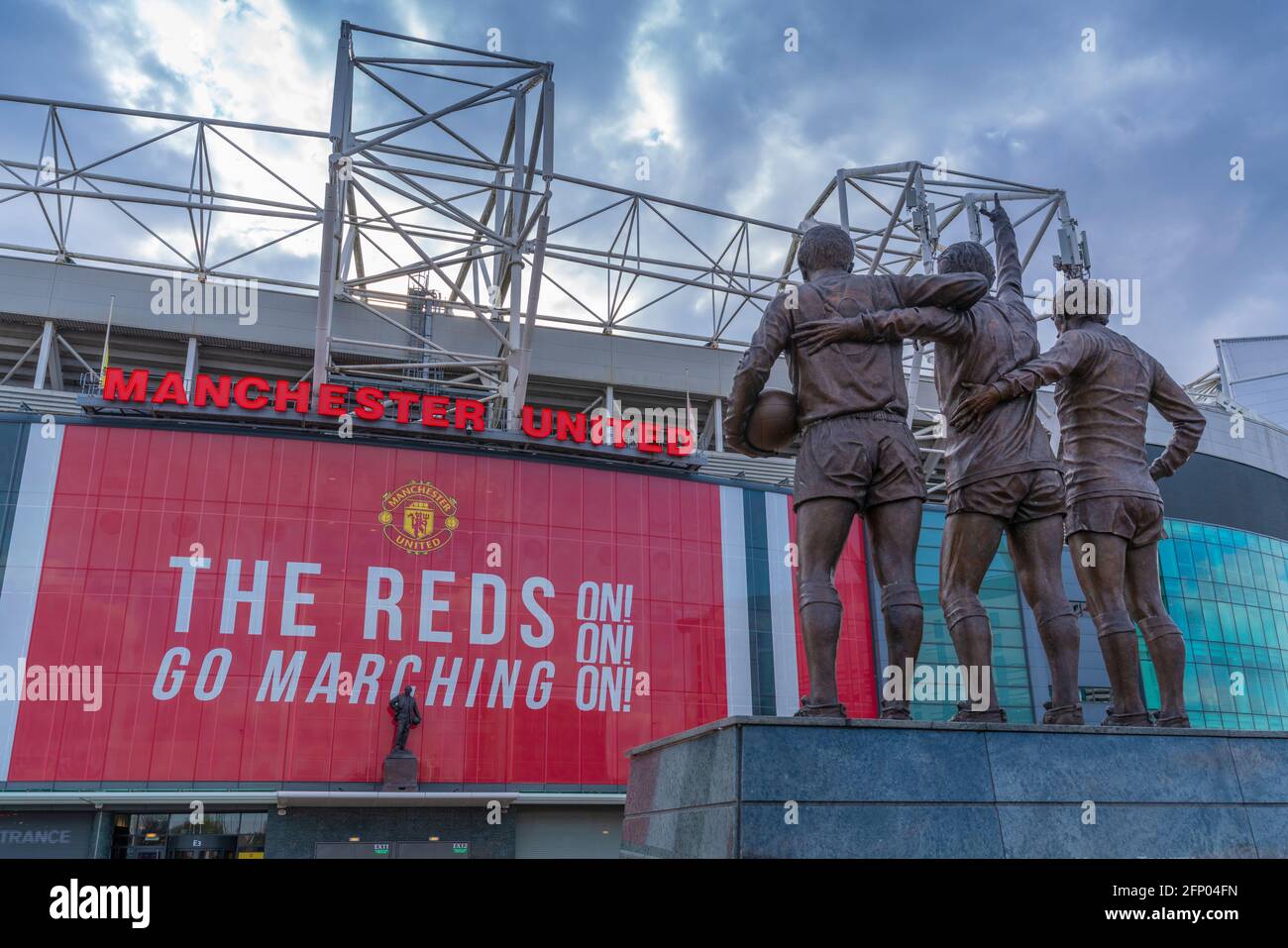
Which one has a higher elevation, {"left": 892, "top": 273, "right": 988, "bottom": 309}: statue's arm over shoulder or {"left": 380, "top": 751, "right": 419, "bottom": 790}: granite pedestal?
{"left": 892, "top": 273, "right": 988, "bottom": 309}: statue's arm over shoulder

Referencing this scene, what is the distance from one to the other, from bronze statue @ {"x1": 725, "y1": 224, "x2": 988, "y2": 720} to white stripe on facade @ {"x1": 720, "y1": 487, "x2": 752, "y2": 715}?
1087 inches

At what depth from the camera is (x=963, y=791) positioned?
6227mm

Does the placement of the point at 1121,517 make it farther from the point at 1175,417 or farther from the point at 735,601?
the point at 735,601

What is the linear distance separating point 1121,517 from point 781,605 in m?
27.8

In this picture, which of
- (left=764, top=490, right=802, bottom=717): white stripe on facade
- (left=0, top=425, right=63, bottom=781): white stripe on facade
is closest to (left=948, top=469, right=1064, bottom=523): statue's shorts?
(left=764, top=490, right=802, bottom=717): white stripe on facade

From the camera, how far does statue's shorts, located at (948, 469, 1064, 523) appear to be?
25.5ft

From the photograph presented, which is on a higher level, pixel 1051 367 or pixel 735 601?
pixel 735 601

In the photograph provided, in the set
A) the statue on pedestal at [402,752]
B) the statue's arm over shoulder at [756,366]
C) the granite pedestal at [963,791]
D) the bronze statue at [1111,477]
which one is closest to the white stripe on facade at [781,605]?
the statue on pedestal at [402,752]

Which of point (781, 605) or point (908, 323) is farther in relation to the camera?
point (781, 605)

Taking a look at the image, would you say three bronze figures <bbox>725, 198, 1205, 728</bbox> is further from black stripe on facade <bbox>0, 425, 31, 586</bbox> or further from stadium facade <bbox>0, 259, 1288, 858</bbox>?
black stripe on facade <bbox>0, 425, 31, 586</bbox>

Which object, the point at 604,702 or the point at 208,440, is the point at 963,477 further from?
the point at 208,440

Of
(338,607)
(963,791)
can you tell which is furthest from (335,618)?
(963,791)

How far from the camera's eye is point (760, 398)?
754cm
